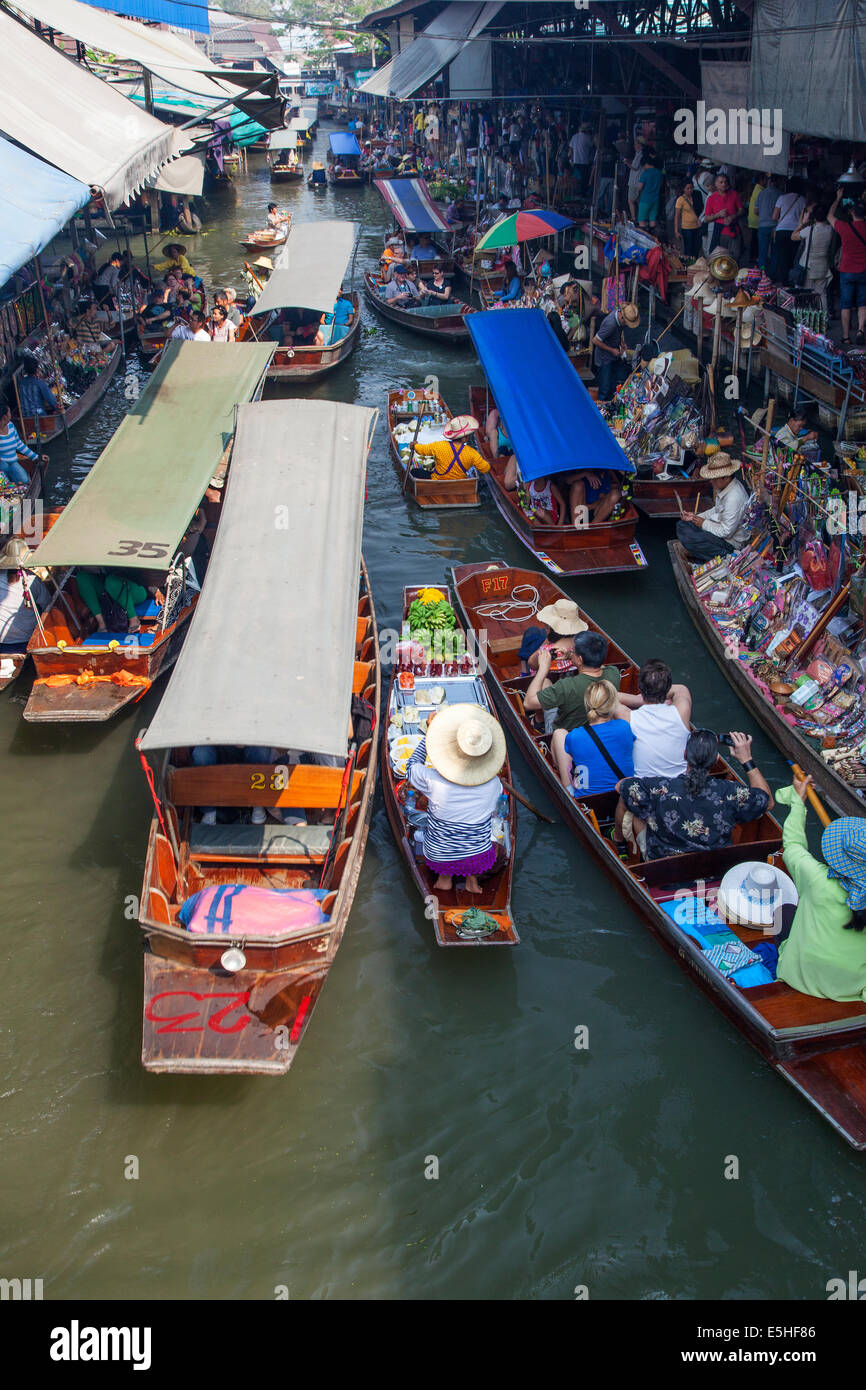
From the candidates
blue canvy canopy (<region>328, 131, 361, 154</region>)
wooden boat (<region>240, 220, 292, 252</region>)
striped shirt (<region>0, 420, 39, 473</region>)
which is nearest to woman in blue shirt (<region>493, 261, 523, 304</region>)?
wooden boat (<region>240, 220, 292, 252</region>)

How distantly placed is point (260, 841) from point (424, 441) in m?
8.46

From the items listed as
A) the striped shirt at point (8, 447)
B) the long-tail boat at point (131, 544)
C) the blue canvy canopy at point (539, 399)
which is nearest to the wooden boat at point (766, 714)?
the blue canvy canopy at point (539, 399)

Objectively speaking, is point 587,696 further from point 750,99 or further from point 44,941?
point 750,99

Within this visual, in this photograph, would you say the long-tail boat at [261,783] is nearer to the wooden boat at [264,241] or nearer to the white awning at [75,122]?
the white awning at [75,122]

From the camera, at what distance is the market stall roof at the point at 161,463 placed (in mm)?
9172

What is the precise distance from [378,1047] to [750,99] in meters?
12.7

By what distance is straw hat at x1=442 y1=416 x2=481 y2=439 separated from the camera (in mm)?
12789

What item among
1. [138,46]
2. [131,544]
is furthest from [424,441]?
[138,46]

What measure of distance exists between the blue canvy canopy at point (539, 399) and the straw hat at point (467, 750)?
17.9 ft

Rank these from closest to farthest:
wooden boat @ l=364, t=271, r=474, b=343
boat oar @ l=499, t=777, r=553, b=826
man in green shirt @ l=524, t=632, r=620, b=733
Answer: man in green shirt @ l=524, t=632, r=620, b=733 → boat oar @ l=499, t=777, r=553, b=826 → wooden boat @ l=364, t=271, r=474, b=343

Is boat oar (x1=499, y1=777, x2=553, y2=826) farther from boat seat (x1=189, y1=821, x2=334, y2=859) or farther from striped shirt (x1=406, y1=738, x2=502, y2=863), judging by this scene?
boat seat (x1=189, y1=821, x2=334, y2=859)

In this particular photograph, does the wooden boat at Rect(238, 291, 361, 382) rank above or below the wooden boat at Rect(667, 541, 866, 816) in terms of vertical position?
above

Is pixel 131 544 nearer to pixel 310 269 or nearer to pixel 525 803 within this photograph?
pixel 525 803

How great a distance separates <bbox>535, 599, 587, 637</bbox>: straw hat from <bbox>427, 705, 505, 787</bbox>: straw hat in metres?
2.60
